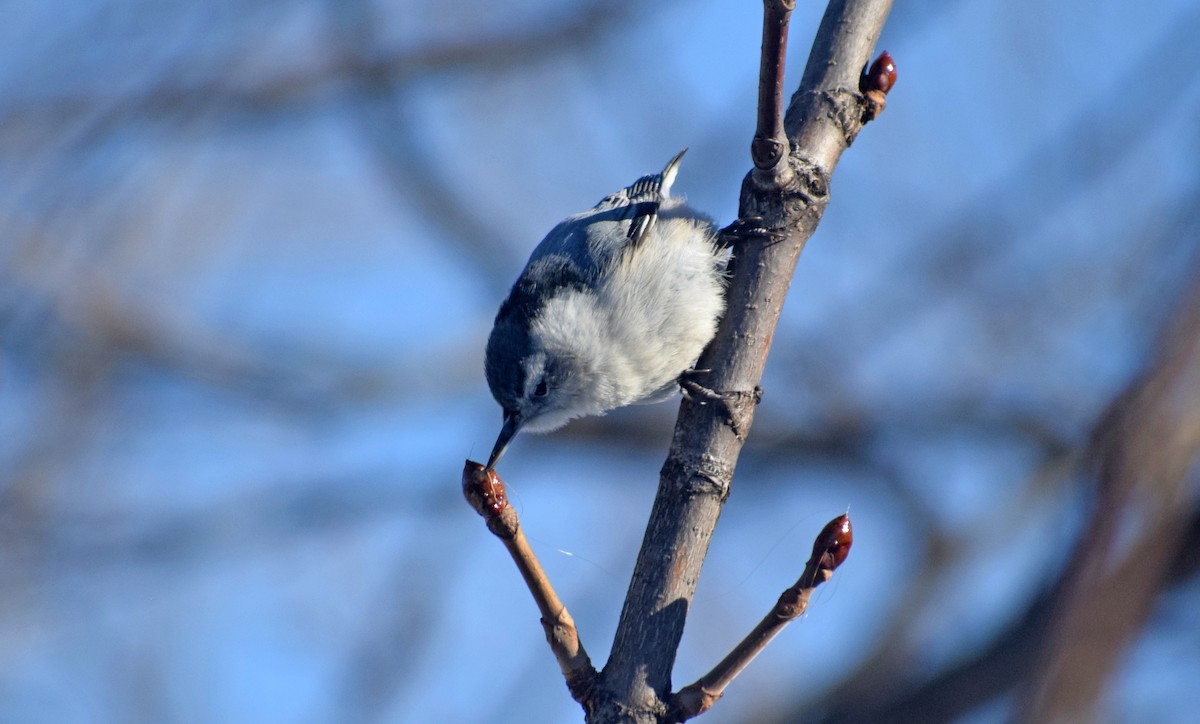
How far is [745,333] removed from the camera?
2008mm

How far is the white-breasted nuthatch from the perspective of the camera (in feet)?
8.76

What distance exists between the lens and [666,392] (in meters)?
2.71

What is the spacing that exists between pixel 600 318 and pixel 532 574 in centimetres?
138

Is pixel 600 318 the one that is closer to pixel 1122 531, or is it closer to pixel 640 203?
pixel 640 203

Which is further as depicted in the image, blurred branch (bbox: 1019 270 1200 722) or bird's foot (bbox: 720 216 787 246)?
bird's foot (bbox: 720 216 787 246)

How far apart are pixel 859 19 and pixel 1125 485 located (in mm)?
1629

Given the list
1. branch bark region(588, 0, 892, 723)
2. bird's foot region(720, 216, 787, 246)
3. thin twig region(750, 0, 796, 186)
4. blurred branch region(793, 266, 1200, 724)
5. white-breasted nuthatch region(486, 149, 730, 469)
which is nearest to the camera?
blurred branch region(793, 266, 1200, 724)

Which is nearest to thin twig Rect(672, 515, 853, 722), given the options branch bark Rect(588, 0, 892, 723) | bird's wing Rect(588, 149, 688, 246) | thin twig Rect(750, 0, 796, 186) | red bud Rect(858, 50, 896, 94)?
branch bark Rect(588, 0, 892, 723)

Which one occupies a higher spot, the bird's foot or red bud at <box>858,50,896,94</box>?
red bud at <box>858,50,896,94</box>

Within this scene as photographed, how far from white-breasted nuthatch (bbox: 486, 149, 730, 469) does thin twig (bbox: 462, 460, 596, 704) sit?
3.31 feet

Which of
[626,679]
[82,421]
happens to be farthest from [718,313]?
[82,421]

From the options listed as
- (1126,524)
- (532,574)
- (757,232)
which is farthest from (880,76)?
(1126,524)

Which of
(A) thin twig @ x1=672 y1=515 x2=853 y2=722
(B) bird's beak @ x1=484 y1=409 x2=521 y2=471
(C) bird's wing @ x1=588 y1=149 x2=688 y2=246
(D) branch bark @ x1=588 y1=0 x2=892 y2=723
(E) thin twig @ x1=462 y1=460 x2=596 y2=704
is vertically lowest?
(A) thin twig @ x1=672 y1=515 x2=853 y2=722

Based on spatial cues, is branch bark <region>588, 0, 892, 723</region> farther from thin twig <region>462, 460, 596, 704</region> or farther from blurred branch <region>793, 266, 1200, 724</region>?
blurred branch <region>793, 266, 1200, 724</region>
